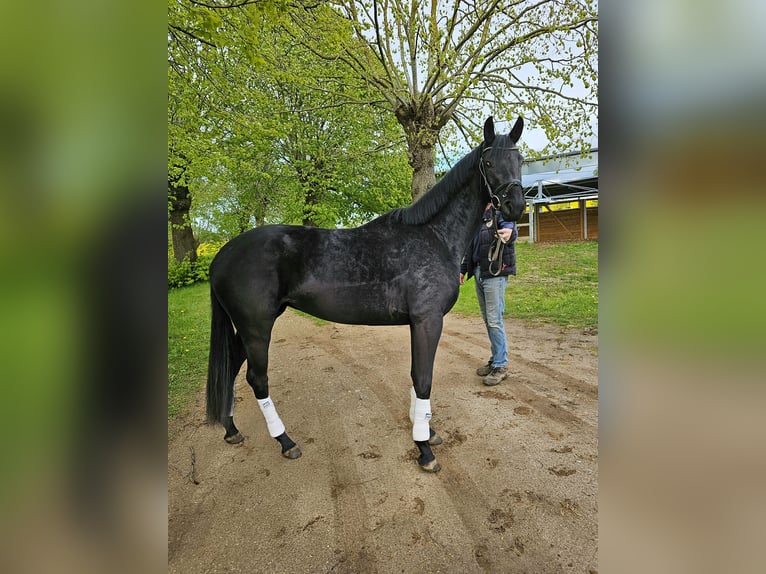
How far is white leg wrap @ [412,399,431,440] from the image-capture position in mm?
2559

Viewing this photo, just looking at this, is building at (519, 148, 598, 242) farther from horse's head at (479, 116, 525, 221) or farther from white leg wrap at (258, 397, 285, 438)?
white leg wrap at (258, 397, 285, 438)

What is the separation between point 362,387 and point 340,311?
1.65 metres

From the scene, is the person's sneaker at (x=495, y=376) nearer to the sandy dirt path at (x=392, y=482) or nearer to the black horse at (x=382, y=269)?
the sandy dirt path at (x=392, y=482)

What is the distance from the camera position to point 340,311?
2732mm

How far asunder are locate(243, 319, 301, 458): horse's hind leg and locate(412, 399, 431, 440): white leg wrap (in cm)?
97

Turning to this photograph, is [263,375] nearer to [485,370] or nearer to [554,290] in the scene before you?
[485,370]

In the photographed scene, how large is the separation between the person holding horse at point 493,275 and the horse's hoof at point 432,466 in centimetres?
161

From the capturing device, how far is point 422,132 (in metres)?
6.35

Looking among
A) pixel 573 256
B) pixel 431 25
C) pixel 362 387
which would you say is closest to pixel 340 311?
pixel 362 387

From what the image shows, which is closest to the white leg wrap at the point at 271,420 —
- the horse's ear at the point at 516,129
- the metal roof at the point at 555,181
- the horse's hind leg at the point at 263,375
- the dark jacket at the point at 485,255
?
the horse's hind leg at the point at 263,375

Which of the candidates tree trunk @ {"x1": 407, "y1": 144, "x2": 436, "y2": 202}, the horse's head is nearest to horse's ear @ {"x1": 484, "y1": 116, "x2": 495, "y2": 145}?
the horse's head

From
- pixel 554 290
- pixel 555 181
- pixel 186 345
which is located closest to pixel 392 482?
pixel 186 345

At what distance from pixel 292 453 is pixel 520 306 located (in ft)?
20.6
